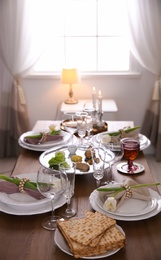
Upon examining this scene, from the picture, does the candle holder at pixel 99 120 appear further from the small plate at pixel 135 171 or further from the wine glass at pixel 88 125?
the small plate at pixel 135 171

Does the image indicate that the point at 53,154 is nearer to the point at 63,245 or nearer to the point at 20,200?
the point at 20,200

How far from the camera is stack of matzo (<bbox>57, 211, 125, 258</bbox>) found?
1231mm

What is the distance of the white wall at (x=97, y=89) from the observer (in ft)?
13.6

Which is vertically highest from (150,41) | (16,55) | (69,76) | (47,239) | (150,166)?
(150,41)

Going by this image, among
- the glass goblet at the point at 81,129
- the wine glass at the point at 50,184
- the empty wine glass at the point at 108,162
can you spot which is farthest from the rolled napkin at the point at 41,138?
the wine glass at the point at 50,184

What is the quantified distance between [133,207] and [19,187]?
1.49ft

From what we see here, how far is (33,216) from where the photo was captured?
1.50m

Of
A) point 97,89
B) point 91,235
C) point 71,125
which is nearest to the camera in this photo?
point 91,235

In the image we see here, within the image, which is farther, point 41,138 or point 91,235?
point 41,138

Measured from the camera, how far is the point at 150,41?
3.97 metres

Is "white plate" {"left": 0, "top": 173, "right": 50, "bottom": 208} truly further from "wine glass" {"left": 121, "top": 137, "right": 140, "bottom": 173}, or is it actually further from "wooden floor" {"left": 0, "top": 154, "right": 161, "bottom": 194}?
"wooden floor" {"left": 0, "top": 154, "right": 161, "bottom": 194}

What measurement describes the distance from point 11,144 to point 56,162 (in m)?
2.42

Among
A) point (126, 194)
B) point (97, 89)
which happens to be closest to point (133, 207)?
point (126, 194)

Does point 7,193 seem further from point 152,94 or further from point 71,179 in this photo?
point 152,94
